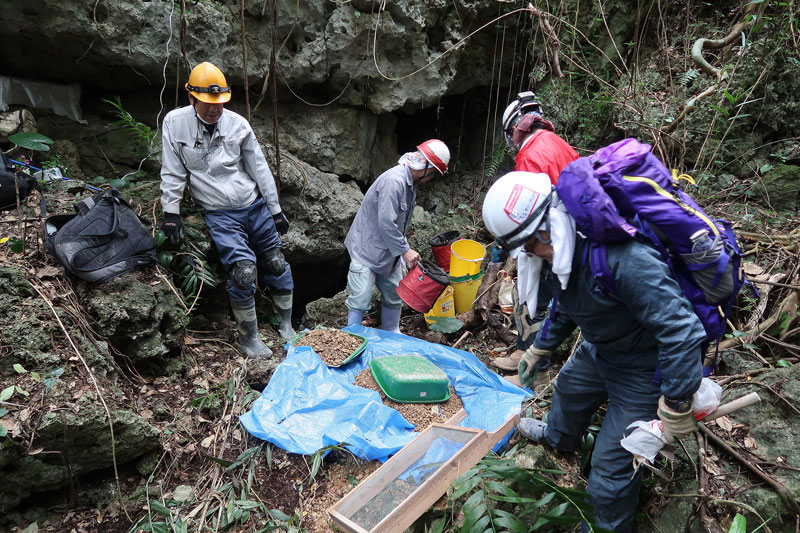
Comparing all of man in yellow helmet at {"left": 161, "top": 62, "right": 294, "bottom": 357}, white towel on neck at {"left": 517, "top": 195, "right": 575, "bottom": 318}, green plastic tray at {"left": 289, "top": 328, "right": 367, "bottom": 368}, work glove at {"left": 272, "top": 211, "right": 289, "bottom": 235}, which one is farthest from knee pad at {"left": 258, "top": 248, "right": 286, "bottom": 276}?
white towel on neck at {"left": 517, "top": 195, "right": 575, "bottom": 318}

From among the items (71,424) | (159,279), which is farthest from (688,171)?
(71,424)

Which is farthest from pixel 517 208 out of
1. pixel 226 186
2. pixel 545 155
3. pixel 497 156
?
pixel 497 156

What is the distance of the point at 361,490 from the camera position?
7.66 feet

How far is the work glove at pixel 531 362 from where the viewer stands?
258 cm

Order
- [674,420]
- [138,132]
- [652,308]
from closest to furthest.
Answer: [652,308] → [674,420] → [138,132]

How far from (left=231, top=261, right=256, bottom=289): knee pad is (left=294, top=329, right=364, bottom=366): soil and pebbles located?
2.19 feet

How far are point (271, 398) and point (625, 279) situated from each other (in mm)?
2465

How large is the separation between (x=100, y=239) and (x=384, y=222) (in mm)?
2157

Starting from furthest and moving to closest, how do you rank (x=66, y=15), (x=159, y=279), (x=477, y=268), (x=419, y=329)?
(x=419, y=329), (x=477, y=268), (x=66, y=15), (x=159, y=279)

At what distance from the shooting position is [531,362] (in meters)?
2.61

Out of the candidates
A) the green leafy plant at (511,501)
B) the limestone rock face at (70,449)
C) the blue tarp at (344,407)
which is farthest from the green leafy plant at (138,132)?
the green leafy plant at (511,501)

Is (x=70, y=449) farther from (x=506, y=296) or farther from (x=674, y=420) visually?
(x=506, y=296)

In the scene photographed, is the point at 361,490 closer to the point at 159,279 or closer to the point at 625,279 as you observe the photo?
the point at 625,279

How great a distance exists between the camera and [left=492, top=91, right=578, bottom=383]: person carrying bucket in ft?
10.9
